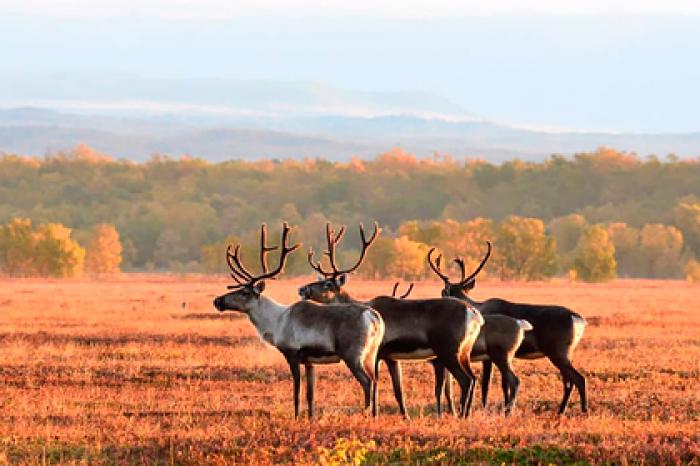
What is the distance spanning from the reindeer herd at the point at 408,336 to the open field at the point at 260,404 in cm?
48

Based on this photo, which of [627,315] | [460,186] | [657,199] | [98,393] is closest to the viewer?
[98,393]

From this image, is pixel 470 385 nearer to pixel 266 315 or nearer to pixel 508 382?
pixel 508 382

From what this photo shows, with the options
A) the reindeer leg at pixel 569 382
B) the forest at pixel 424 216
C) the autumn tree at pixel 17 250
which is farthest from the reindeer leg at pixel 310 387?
the autumn tree at pixel 17 250

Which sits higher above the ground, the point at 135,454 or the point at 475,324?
the point at 475,324

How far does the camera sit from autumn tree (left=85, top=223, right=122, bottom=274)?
4109 inches

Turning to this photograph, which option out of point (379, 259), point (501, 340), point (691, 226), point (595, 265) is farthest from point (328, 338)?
point (691, 226)

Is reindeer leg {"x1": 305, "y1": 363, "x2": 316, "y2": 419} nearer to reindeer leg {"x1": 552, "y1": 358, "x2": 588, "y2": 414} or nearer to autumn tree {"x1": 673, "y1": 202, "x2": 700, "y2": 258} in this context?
reindeer leg {"x1": 552, "y1": 358, "x2": 588, "y2": 414}

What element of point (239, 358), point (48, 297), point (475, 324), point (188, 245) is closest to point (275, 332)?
point (475, 324)

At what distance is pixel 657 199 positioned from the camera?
178 metres

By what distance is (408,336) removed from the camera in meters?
18.8

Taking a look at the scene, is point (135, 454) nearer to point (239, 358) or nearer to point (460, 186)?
point (239, 358)

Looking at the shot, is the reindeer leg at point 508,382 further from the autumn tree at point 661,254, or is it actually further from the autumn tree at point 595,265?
the autumn tree at point 661,254

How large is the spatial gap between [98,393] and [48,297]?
32575mm

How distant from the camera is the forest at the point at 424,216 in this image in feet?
311
